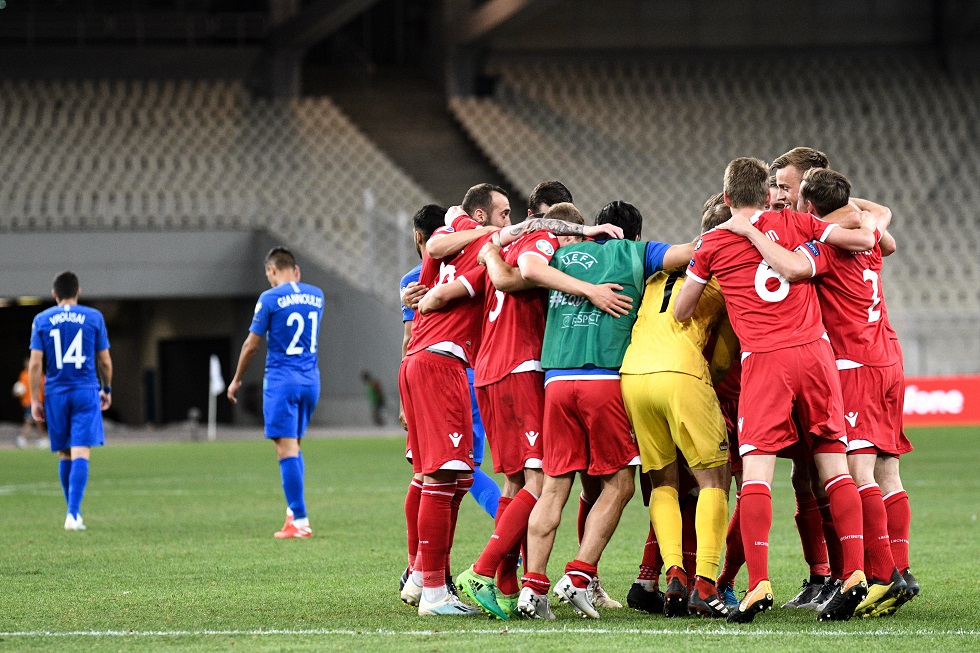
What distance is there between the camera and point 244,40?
115 feet

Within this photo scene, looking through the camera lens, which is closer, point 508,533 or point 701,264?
point 701,264

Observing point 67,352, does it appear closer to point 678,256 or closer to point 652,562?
point 652,562

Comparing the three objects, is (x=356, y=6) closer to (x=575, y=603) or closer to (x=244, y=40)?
(x=244, y=40)

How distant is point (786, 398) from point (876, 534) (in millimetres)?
845

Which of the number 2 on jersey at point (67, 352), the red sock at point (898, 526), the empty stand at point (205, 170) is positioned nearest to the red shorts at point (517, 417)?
the red sock at point (898, 526)

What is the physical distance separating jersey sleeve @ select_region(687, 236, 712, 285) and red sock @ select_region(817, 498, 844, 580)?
1300mm

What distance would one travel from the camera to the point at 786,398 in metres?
5.95

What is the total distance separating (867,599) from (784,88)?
1173 inches

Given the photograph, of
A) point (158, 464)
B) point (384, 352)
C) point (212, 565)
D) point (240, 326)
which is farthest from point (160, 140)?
point (212, 565)

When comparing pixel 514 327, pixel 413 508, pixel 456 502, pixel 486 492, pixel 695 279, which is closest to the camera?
pixel 695 279

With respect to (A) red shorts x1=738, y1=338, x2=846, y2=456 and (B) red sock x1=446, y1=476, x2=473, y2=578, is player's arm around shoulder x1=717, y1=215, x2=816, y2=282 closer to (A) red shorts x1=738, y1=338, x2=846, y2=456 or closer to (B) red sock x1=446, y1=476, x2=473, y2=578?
(A) red shorts x1=738, y1=338, x2=846, y2=456

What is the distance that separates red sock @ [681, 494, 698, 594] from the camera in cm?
659

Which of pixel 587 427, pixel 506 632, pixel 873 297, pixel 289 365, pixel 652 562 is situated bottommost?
pixel 506 632

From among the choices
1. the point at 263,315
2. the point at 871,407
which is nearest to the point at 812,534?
the point at 871,407
